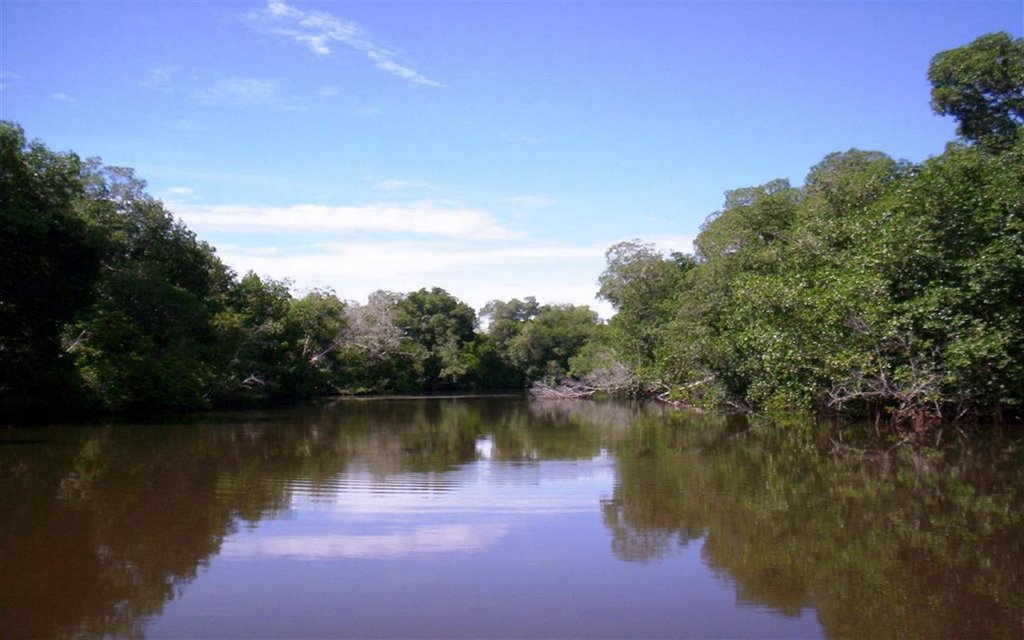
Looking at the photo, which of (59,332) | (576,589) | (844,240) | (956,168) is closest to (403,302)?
(59,332)

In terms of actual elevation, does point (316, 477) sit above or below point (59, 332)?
below

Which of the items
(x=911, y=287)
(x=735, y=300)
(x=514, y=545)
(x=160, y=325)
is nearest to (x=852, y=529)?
(x=514, y=545)

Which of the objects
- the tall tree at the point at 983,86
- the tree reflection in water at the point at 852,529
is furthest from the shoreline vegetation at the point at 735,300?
the tree reflection in water at the point at 852,529

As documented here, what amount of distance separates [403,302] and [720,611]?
44828mm

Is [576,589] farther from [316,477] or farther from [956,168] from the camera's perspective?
[956,168]

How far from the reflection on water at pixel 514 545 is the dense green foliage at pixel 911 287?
8.89 feet

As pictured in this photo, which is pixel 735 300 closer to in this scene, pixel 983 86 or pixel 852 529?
pixel 983 86

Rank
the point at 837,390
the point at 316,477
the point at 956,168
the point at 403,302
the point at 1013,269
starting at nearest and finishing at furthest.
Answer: the point at 316,477 < the point at 1013,269 < the point at 956,168 < the point at 837,390 < the point at 403,302

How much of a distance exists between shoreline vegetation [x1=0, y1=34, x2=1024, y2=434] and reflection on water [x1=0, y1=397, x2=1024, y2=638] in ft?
10.4

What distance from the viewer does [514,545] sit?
7.09m

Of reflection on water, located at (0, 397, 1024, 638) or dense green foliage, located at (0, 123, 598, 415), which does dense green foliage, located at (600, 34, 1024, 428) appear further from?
dense green foliage, located at (0, 123, 598, 415)

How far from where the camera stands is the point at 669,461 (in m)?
12.6

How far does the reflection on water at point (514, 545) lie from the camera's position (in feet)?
17.0

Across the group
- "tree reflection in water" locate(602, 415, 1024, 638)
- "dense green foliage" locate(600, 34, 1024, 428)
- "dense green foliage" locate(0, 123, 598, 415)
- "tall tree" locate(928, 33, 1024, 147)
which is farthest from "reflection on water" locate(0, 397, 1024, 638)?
"tall tree" locate(928, 33, 1024, 147)
